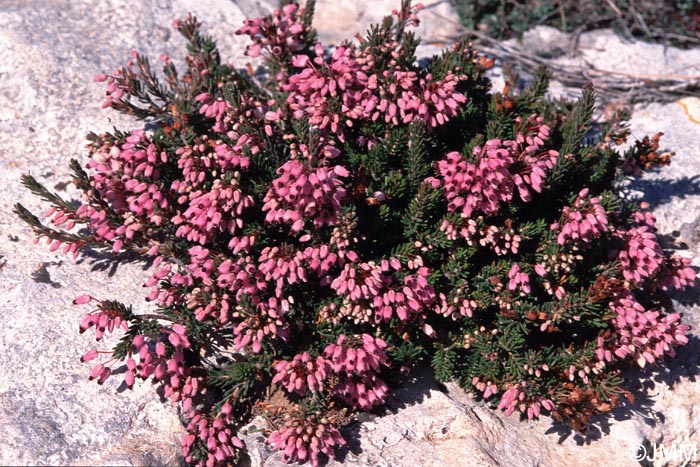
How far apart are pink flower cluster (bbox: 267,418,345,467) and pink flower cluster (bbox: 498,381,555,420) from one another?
1301 mm

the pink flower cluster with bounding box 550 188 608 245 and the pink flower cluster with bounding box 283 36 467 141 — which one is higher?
the pink flower cluster with bounding box 283 36 467 141

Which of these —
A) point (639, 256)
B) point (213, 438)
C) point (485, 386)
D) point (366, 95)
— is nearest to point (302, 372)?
point (213, 438)

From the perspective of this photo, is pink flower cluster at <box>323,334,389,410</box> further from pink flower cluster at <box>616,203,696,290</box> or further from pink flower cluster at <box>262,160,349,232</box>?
pink flower cluster at <box>616,203,696,290</box>

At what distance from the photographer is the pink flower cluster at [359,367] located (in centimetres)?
479

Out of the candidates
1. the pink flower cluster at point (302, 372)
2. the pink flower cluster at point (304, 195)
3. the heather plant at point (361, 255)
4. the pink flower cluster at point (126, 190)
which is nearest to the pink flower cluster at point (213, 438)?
the heather plant at point (361, 255)

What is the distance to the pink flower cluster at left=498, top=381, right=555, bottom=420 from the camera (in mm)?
4973

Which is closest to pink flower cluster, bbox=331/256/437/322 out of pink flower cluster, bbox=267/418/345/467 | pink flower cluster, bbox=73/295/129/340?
pink flower cluster, bbox=267/418/345/467

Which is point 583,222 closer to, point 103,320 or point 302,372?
point 302,372

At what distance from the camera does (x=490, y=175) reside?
16.0ft

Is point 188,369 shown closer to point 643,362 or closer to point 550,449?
point 550,449

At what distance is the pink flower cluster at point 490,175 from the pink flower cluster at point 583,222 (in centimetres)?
33

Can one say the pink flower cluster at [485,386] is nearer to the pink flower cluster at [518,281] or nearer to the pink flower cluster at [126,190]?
the pink flower cluster at [518,281]

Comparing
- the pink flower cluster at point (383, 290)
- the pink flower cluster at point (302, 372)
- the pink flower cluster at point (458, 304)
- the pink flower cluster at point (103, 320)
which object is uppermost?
the pink flower cluster at point (103, 320)

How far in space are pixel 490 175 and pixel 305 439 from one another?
237cm
